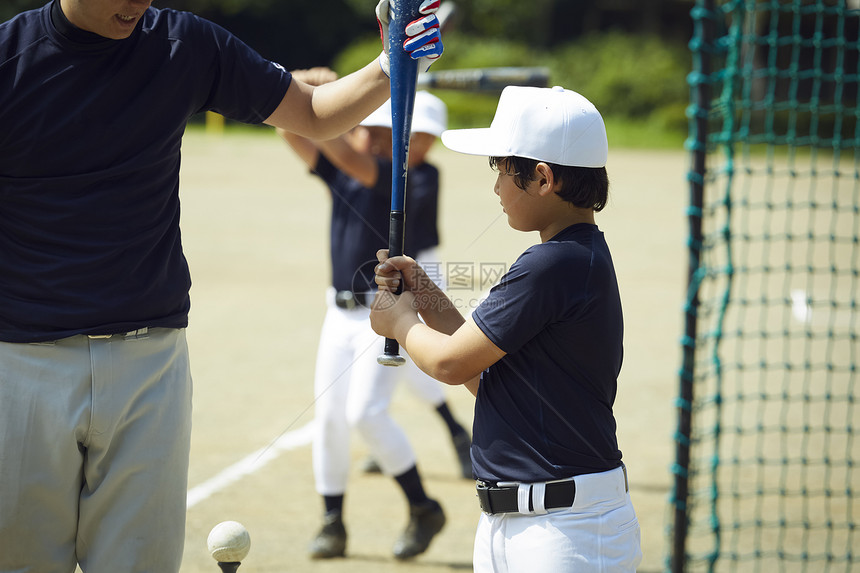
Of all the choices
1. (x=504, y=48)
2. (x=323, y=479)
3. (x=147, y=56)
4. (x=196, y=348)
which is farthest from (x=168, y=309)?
(x=504, y=48)

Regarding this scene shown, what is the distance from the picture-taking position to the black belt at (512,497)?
7.30 feet

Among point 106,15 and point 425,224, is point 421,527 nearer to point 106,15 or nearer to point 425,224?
point 425,224

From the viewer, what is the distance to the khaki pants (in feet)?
7.39

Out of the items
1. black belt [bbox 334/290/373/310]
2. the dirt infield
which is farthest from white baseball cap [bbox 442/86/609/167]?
black belt [bbox 334/290/373/310]

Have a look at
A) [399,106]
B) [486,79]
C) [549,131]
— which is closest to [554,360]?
[549,131]

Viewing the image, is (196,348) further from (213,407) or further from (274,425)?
(274,425)

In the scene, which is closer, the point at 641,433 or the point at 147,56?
the point at 147,56

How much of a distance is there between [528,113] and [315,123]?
A: 2.17ft

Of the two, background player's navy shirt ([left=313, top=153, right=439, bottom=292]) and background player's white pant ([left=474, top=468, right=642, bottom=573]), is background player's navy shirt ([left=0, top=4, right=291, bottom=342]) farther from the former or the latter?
background player's navy shirt ([left=313, top=153, right=439, bottom=292])

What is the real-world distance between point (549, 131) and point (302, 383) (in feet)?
16.7

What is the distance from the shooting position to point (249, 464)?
5.37 meters

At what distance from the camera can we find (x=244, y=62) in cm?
247

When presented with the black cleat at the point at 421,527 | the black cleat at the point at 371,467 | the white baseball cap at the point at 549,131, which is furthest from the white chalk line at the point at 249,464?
the white baseball cap at the point at 549,131

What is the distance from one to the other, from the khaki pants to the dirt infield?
1.33m
